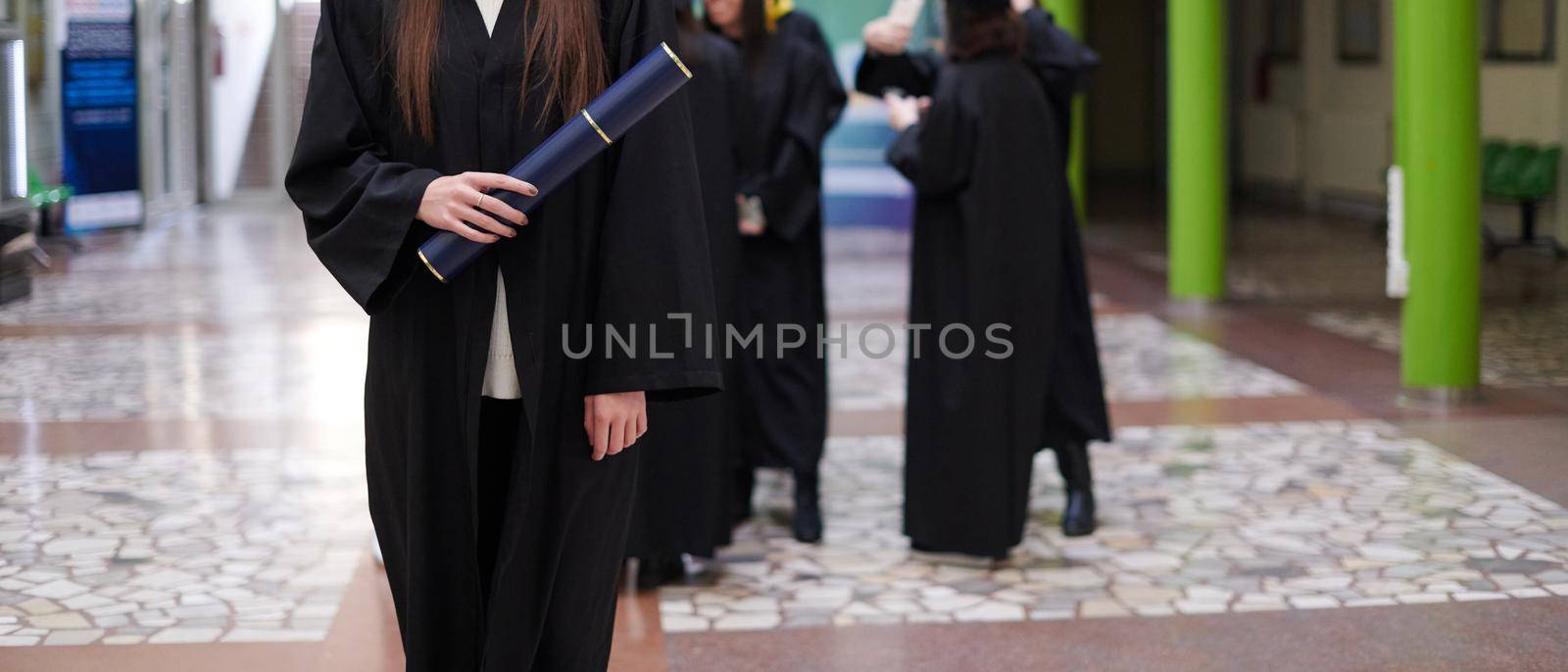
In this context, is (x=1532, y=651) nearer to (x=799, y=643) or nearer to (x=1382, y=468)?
(x=799, y=643)

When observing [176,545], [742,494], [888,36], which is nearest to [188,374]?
[176,545]

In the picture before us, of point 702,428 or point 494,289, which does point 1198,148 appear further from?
point 494,289

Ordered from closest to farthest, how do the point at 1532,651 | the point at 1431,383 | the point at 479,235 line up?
the point at 479,235 < the point at 1532,651 < the point at 1431,383

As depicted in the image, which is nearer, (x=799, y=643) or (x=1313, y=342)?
(x=799, y=643)

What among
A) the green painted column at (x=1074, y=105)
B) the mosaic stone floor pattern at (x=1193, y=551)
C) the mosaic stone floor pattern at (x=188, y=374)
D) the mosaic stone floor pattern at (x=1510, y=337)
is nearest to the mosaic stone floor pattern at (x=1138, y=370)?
the mosaic stone floor pattern at (x=1510, y=337)

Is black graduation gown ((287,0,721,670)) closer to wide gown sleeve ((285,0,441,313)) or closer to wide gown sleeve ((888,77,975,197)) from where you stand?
wide gown sleeve ((285,0,441,313))

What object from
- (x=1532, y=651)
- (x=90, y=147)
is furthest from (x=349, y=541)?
(x=90, y=147)

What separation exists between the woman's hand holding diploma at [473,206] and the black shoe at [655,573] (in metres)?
2.32

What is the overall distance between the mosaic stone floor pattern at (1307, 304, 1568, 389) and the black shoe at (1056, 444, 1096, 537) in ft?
10.00

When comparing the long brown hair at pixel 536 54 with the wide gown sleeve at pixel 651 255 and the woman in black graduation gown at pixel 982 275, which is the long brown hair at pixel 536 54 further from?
the woman in black graduation gown at pixel 982 275

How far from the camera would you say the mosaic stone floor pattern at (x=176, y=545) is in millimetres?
4145

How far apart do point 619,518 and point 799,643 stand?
1567mm

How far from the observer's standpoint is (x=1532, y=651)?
382cm

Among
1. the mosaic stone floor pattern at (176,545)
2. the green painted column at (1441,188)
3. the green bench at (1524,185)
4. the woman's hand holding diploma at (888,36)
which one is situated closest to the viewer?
the mosaic stone floor pattern at (176,545)
